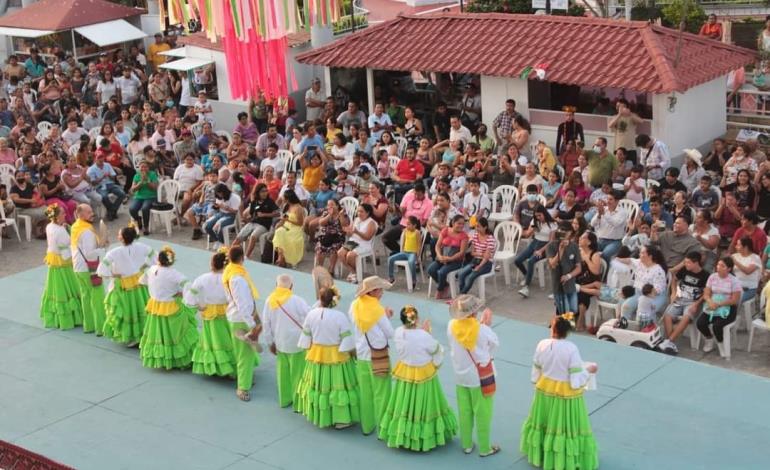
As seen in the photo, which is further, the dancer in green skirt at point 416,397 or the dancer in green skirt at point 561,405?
the dancer in green skirt at point 416,397

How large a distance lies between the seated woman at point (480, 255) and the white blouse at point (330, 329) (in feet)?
13.1

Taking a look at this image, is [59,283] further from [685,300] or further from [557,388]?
[685,300]

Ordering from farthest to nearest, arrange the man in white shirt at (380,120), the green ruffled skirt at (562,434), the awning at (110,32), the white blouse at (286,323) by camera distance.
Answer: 1. the awning at (110,32)
2. the man in white shirt at (380,120)
3. the white blouse at (286,323)
4. the green ruffled skirt at (562,434)

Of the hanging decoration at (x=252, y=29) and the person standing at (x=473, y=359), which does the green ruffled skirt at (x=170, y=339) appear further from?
the person standing at (x=473, y=359)

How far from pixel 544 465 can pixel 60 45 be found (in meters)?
19.8

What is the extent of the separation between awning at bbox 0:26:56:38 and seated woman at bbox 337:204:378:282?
12.8 metres

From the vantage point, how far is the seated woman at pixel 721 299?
12.0 m

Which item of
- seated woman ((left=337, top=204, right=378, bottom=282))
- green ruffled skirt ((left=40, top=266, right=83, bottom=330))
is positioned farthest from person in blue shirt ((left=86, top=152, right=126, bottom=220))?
green ruffled skirt ((left=40, top=266, right=83, bottom=330))

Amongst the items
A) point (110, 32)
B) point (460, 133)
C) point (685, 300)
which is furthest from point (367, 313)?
point (110, 32)

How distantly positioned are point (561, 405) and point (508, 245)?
5.67 metres

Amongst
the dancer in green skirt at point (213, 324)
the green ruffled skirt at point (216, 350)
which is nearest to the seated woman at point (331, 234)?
the dancer in green skirt at point (213, 324)

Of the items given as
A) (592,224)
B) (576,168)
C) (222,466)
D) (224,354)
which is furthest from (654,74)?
(222,466)

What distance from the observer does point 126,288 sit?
12.5 metres

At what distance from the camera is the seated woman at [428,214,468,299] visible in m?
14.0
